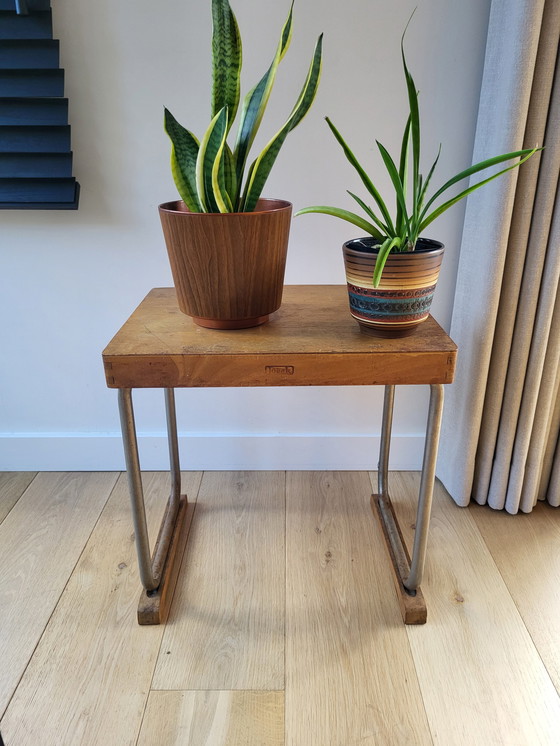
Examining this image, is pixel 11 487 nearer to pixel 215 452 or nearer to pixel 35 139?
pixel 215 452

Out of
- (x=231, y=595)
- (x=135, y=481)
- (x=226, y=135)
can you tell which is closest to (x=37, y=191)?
(x=226, y=135)

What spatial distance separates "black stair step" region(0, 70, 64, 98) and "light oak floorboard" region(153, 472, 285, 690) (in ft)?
3.26

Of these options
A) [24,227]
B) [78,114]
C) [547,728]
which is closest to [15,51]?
[78,114]

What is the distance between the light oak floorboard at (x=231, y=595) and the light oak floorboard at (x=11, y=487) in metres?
0.47

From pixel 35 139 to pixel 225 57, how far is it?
54 cm

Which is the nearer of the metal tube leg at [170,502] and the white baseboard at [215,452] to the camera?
the metal tube leg at [170,502]

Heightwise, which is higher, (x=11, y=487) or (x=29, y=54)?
(x=29, y=54)

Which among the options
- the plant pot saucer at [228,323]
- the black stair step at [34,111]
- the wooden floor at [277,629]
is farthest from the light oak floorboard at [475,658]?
the black stair step at [34,111]

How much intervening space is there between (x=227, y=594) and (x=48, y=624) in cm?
35

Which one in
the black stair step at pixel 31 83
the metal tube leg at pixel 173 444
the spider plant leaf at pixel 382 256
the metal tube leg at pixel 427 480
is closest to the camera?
the spider plant leaf at pixel 382 256

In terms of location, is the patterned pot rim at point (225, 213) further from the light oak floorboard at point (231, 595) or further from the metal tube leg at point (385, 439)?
the light oak floorboard at point (231, 595)

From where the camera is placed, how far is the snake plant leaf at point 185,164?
955 millimetres

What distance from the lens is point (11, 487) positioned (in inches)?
60.5

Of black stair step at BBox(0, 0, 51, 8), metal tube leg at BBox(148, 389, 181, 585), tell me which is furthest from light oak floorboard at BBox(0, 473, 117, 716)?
black stair step at BBox(0, 0, 51, 8)
